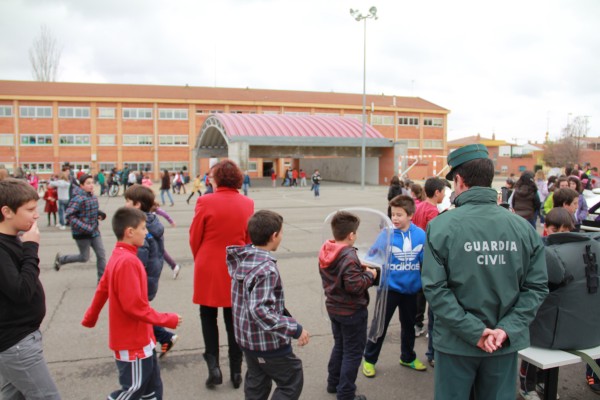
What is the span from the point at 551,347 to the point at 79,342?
176 inches

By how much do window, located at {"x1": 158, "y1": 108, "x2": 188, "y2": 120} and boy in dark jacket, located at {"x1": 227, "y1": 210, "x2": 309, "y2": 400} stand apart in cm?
5658

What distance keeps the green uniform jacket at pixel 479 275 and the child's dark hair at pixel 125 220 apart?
6.45 feet

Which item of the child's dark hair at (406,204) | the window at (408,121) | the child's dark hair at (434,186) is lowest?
the child's dark hair at (406,204)

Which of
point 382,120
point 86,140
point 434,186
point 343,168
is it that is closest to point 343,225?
point 434,186

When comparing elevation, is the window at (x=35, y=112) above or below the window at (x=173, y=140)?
above

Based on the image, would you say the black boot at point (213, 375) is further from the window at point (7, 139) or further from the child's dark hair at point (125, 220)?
the window at point (7, 139)

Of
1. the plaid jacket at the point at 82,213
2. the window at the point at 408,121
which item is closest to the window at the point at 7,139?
the window at the point at 408,121

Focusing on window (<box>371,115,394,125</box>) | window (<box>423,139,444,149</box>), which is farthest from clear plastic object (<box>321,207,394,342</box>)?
window (<box>423,139,444,149</box>)

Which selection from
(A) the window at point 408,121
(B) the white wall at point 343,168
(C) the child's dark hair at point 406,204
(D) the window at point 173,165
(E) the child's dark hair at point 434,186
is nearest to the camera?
(C) the child's dark hair at point 406,204

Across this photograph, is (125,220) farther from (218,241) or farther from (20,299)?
(218,241)

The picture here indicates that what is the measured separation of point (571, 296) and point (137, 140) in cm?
5757

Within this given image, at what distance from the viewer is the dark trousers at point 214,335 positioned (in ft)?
13.4

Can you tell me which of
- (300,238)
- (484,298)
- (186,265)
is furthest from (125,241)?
(300,238)

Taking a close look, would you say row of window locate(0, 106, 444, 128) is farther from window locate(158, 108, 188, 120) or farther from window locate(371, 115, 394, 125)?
window locate(371, 115, 394, 125)
